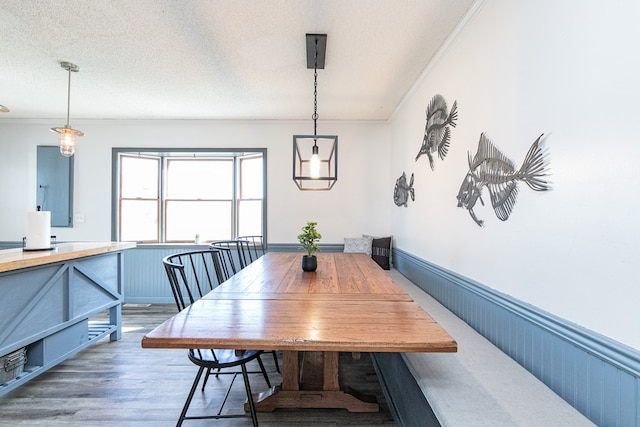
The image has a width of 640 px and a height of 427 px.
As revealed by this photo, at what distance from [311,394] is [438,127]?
7.66ft

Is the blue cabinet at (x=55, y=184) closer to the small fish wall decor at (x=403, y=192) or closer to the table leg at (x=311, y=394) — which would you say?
the table leg at (x=311, y=394)

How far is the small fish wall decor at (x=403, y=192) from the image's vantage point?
3.30m

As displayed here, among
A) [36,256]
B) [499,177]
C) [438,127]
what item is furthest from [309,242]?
[36,256]

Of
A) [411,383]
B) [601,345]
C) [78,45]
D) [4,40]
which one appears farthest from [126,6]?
[601,345]

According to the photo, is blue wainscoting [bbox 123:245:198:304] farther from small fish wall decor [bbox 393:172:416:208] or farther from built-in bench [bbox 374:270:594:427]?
built-in bench [bbox 374:270:594:427]

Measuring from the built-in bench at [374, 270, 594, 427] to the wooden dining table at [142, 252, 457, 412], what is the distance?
261 mm

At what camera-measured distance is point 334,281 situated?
6.55 ft

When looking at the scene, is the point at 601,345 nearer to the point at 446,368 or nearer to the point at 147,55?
the point at 446,368

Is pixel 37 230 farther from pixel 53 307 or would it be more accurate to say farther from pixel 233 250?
pixel 233 250

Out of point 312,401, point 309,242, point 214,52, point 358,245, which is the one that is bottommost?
point 312,401

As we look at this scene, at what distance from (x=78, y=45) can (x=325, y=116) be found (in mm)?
2714

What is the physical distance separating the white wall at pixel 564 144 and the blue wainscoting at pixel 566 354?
0.16 feet

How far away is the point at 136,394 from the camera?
209cm

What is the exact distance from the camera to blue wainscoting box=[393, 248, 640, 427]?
945 mm
